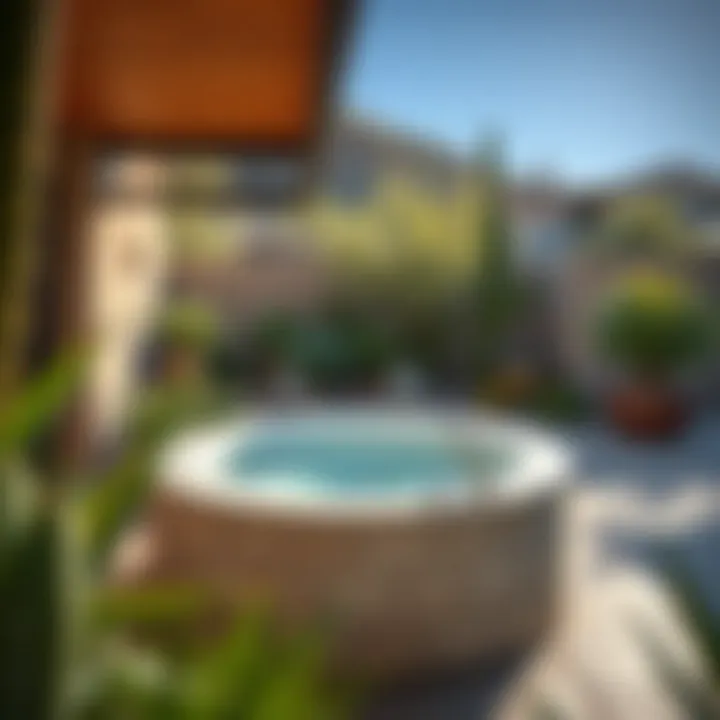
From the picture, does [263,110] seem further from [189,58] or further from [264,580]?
[264,580]

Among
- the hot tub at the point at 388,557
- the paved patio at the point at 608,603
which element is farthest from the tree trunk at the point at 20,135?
the hot tub at the point at 388,557

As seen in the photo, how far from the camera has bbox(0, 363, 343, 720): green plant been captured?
1.36 feet

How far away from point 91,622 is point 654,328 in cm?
274

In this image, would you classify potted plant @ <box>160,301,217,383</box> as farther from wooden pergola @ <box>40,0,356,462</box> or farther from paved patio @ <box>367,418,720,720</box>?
paved patio @ <box>367,418,720,720</box>

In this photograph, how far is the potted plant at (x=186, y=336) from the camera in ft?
11.6

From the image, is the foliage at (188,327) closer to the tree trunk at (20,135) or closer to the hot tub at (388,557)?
the hot tub at (388,557)

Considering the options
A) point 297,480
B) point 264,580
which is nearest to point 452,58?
point 264,580

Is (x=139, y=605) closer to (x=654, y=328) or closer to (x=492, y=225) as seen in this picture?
(x=492, y=225)

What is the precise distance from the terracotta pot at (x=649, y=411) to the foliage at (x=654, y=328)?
67 millimetres

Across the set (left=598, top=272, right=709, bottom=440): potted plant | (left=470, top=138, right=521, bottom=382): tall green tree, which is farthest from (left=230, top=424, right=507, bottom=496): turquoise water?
(left=470, top=138, right=521, bottom=382): tall green tree

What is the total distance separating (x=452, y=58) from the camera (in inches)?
42.3

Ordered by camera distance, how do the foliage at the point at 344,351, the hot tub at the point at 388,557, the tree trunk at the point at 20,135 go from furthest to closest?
the foliage at the point at 344,351, the hot tub at the point at 388,557, the tree trunk at the point at 20,135

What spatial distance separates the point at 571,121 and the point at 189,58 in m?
0.65

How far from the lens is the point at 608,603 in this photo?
1938 millimetres
